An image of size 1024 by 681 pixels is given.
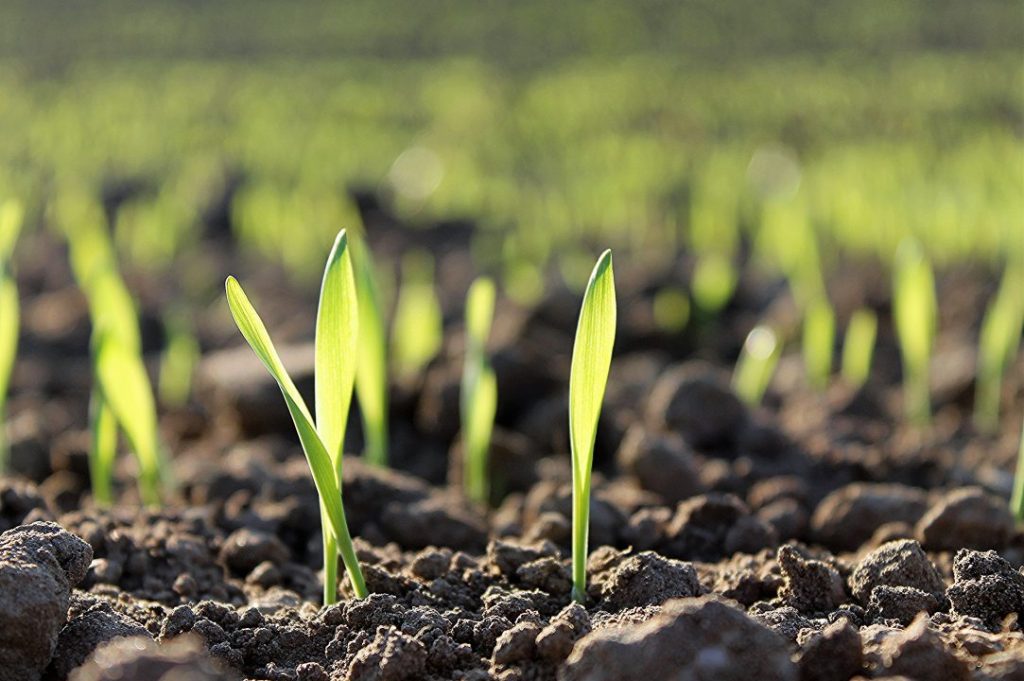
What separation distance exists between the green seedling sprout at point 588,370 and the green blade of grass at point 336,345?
265mm

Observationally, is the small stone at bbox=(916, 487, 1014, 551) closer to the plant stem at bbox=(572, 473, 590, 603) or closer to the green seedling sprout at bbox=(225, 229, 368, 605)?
the plant stem at bbox=(572, 473, 590, 603)

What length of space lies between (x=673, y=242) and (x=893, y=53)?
9.79 metres

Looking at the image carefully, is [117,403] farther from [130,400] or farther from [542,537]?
[542,537]

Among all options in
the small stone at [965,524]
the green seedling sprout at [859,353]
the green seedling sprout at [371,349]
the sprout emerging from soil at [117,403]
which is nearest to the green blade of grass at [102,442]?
the sprout emerging from soil at [117,403]

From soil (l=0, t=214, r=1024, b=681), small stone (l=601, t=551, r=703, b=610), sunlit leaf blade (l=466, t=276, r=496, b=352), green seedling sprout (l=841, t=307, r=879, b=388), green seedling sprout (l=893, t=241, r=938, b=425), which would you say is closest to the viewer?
soil (l=0, t=214, r=1024, b=681)

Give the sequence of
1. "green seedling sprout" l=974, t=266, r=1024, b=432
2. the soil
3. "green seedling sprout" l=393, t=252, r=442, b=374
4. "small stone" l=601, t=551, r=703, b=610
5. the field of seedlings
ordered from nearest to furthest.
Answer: the soil → the field of seedlings → "small stone" l=601, t=551, r=703, b=610 → "green seedling sprout" l=974, t=266, r=1024, b=432 → "green seedling sprout" l=393, t=252, r=442, b=374

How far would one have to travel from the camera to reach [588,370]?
1.30 metres

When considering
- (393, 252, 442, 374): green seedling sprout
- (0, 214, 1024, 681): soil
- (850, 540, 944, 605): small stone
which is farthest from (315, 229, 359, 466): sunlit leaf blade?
(393, 252, 442, 374): green seedling sprout

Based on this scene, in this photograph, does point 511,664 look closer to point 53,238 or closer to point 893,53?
point 53,238

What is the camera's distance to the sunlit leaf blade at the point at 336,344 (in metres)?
1.29

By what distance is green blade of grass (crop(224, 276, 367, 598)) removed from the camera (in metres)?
1.23

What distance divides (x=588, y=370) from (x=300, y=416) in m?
0.33

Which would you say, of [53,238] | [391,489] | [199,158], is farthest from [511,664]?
[199,158]

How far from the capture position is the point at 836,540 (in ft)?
6.34
